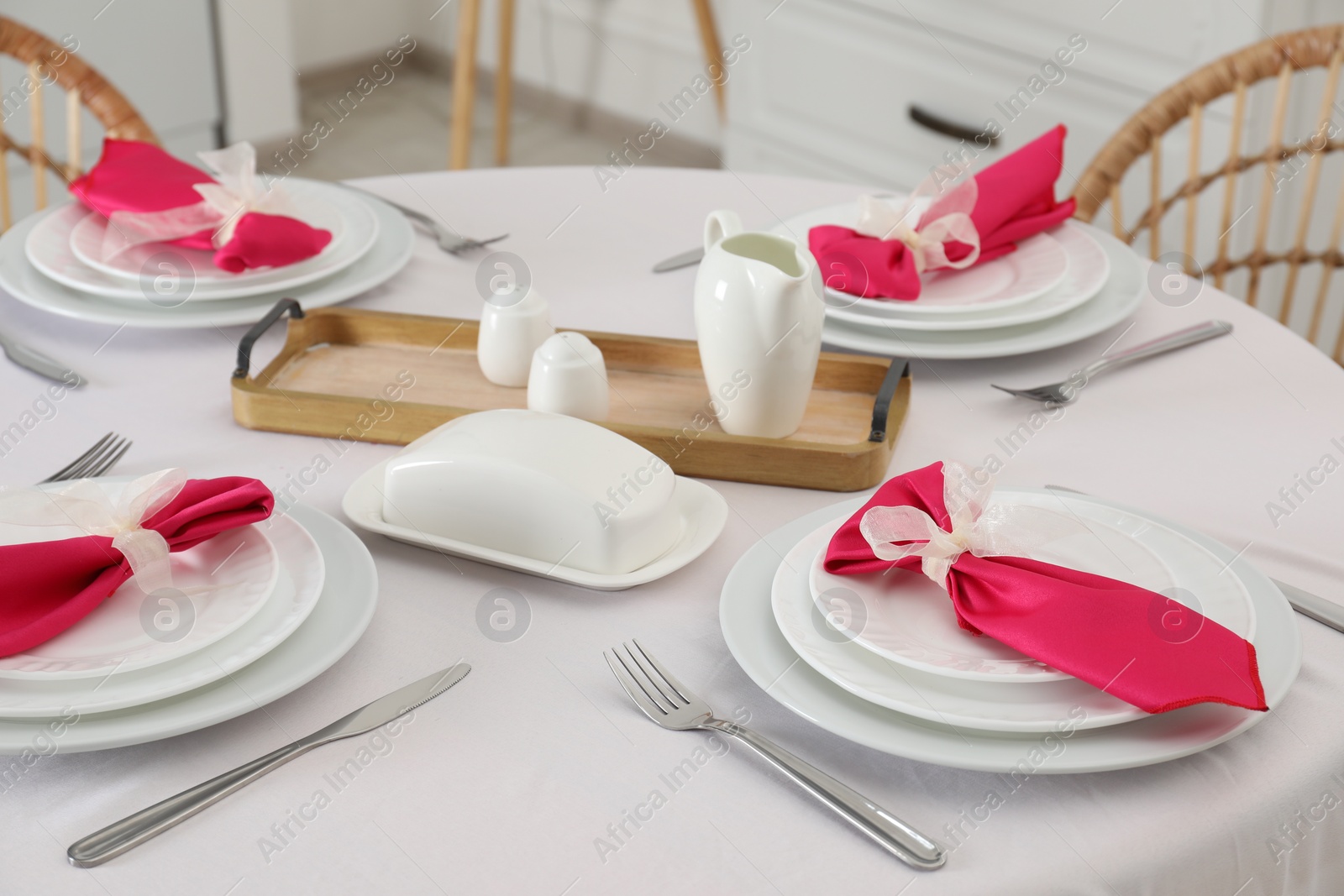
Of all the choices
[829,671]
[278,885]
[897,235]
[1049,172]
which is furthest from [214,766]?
[1049,172]

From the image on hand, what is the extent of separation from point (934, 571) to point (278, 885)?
41 cm

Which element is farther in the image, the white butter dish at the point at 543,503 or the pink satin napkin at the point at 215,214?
the pink satin napkin at the point at 215,214

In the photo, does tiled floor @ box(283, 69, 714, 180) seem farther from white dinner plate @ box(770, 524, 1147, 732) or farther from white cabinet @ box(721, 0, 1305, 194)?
white dinner plate @ box(770, 524, 1147, 732)

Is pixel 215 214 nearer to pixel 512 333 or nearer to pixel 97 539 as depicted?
pixel 512 333

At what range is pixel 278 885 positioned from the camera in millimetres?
586

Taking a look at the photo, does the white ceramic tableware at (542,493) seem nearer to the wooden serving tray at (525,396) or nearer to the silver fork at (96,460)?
the wooden serving tray at (525,396)

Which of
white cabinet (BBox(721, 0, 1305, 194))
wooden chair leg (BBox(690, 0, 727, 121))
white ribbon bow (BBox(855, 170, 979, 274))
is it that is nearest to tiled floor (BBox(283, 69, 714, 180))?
wooden chair leg (BBox(690, 0, 727, 121))

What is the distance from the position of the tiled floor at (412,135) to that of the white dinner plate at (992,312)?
2.75 metres

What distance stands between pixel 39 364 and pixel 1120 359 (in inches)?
37.3

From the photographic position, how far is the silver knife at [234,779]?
601 mm

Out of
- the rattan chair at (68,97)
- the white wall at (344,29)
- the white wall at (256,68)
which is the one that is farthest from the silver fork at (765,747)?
the white wall at (344,29)

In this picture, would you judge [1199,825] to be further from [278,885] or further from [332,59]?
[332,59]

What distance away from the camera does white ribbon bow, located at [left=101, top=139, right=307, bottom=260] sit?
119 cm

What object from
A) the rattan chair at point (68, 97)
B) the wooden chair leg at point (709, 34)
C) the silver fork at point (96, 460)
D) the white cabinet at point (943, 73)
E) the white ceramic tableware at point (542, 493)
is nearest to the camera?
the white ceramic tableware at point (542, 493)
